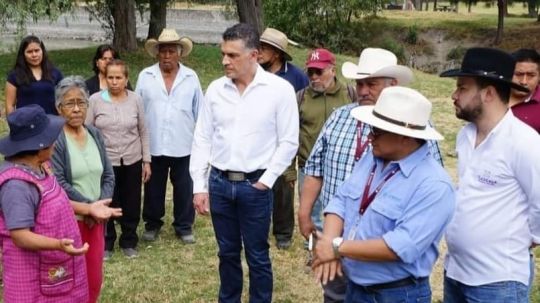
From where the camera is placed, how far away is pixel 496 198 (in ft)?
9.65

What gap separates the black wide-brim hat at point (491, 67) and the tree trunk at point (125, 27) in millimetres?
15942

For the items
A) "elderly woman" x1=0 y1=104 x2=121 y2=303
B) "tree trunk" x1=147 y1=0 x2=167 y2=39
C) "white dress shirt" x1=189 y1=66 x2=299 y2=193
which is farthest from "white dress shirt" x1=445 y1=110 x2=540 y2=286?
"tree trunk" x1=147 y1=0 x2=167 y2=39

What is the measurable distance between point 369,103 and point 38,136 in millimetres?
1631

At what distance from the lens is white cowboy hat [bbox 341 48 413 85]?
11.3ft

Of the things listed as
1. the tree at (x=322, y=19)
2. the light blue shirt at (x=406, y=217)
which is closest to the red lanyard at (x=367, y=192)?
the light blue shirt at (x=406, y=217)

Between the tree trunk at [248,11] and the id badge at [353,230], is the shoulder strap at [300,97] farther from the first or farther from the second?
the tree trunk at [248,11]

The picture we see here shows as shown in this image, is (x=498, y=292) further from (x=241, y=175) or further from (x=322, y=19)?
(x=322, y=19)

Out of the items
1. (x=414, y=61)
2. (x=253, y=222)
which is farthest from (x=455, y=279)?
(x=414, y=61)

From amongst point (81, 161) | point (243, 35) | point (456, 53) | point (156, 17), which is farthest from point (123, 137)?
point (456, 53)

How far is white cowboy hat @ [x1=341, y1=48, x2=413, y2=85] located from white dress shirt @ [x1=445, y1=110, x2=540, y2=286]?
2.11 feet

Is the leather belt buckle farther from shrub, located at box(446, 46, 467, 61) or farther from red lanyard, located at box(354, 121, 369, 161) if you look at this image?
shrub, located at box(446, 46, 467, 61)

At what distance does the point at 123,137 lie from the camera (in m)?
5.30

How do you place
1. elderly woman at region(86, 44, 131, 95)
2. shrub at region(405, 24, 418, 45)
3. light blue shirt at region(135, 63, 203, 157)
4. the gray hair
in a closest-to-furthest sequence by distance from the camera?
the gray hair
light blue shirt at region(135, 63, 203, 157)
elderly woman at region(86, 44, 131, 95)
shrub at region(405, 24, 418, 45)

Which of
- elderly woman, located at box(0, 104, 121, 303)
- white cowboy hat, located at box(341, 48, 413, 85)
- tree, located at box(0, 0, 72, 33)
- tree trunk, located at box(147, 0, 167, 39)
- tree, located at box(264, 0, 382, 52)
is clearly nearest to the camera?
elderly woman, located at box(0, 104, 121, 303)
